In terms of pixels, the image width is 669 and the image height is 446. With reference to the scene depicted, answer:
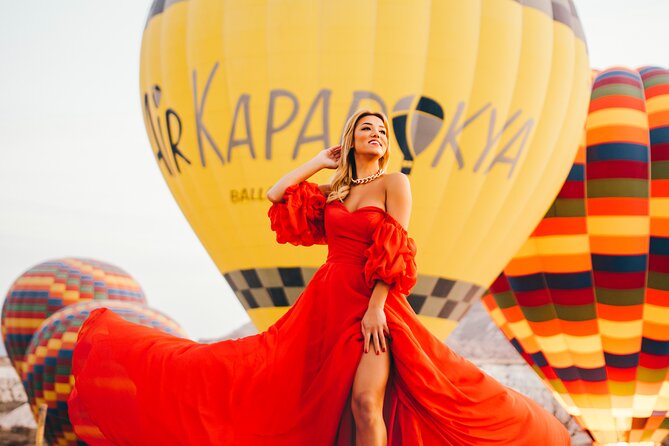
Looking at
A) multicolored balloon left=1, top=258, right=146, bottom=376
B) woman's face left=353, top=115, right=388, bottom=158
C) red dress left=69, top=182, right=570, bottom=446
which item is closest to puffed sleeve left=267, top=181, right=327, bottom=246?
red dress left=69, top=182, right=570, bottom=446

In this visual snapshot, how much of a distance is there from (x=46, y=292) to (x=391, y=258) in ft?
59.6

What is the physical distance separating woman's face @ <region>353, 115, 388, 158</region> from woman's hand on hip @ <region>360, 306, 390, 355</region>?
0.62 m

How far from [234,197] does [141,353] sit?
564cm

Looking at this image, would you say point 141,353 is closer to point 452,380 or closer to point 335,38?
point 452,380

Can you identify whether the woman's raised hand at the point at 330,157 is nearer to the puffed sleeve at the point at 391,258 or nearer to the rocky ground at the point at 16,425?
the puffed sleeve at the point at 391,258

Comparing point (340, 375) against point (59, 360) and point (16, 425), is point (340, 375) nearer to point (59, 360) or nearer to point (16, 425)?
point (59, 360)

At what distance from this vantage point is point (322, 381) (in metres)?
3.13

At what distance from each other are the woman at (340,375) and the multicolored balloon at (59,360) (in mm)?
10709

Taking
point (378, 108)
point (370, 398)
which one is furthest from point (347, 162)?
point (378, 108)

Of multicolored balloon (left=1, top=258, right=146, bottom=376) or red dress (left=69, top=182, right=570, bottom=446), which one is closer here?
red dress (left=69, top=182, right=570, bottom=446)

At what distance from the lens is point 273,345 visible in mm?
3221

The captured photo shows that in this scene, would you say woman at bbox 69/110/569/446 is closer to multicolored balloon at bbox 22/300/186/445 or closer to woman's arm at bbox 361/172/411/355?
woman's arm at bbox 361/172/411/355

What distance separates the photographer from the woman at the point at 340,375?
10.0ft

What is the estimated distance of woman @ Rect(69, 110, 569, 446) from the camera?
3057mm
